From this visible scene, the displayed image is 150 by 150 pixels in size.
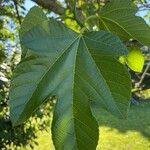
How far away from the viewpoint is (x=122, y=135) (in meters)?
11.2

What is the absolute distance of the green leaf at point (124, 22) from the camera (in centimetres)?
91

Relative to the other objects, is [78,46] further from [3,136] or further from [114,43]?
[3,136]

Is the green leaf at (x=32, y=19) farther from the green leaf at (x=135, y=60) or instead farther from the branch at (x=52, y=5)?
the branch at (x=52, y=5)

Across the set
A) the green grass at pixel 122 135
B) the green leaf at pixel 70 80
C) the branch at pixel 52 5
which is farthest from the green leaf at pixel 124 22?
the green grass at pixel 122 135

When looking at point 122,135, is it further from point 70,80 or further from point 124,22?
point 70,80

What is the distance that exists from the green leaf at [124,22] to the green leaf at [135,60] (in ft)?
0.62

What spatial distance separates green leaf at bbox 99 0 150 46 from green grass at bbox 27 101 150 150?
25.7ft

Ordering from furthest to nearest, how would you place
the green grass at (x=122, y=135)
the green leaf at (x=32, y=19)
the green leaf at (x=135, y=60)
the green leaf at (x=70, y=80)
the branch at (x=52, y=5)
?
the green grass at (x=122, y=135)
the branch at (x=52, y=5)
the green leaf at (x=135, y=60)
the green leaf at (x=32, y=19)
the green leaf at (x=70, y=80)

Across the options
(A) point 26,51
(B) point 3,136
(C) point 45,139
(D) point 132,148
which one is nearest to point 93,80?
(A) point 26,51

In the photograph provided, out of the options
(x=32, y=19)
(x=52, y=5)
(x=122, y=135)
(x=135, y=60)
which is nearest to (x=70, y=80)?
(x=32, y=19)

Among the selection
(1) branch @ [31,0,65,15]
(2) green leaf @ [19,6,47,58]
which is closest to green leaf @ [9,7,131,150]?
(2) green leaf @ [19,6,47,58]

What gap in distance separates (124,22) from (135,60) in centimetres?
25

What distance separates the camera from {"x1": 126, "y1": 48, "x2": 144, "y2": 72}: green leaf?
1.14 metres


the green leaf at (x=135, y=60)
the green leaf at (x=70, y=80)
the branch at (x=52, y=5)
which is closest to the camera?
the green leaf at (x=70, y=80)
